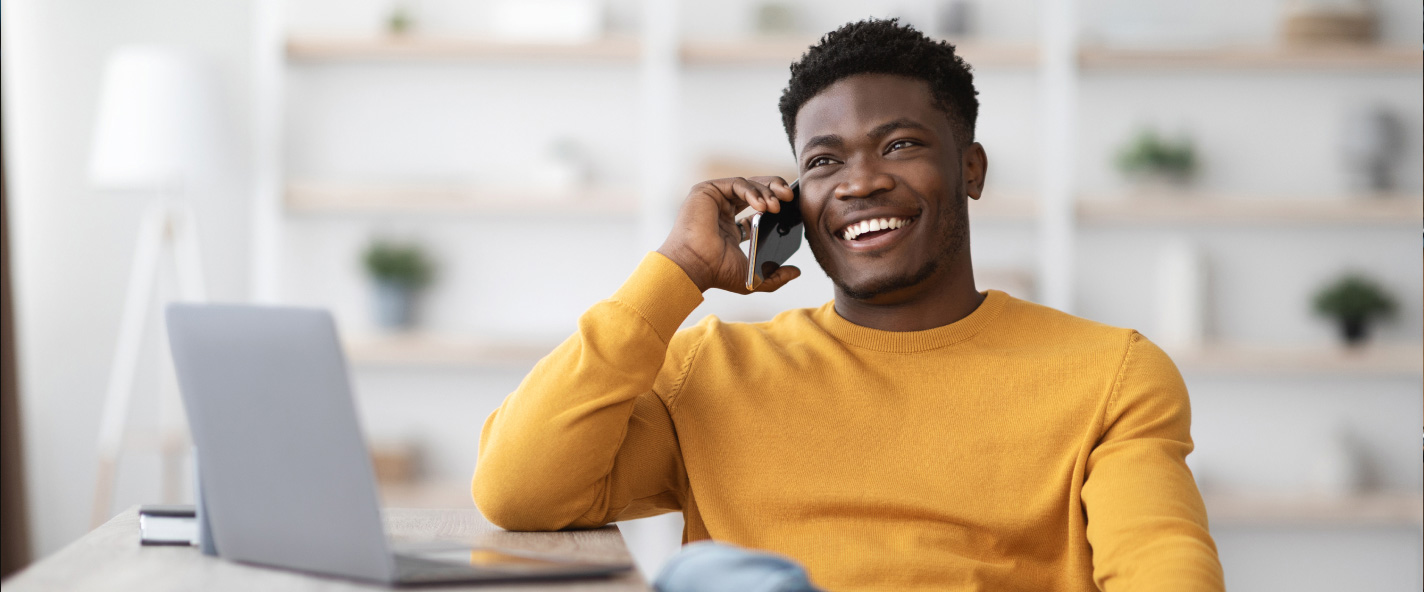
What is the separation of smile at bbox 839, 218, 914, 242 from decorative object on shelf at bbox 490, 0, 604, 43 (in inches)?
81.6

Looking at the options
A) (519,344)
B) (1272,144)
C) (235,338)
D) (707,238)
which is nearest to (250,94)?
(519,344)

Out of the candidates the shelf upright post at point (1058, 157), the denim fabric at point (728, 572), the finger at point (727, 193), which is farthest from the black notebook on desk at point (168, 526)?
the shelf upright post at point (1058, 157)

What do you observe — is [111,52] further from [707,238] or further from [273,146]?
[707,238]

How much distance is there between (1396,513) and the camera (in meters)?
3.16

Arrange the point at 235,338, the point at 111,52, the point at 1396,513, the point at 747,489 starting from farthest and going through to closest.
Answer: the point at 111,52 → the point at 1396,513 → the point at 747,489 → the point at 235,338

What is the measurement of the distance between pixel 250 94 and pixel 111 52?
433 millimetres

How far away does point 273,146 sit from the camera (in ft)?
10.7

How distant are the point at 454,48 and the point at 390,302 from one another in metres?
0.77

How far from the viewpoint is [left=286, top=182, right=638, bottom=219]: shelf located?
10.6 feet

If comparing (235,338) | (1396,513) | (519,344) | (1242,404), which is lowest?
(1396,513)

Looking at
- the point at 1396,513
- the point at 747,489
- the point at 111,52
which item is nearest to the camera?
the point at 747,489

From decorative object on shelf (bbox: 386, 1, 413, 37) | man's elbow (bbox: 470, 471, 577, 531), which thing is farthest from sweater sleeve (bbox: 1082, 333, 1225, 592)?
decorative object on shelf (bbox: 386, 1, 413, 37)

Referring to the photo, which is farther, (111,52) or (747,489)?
(111,52)

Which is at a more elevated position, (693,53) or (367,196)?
(693,53)
